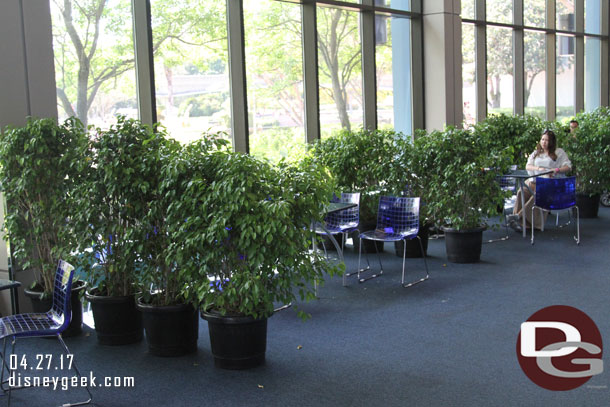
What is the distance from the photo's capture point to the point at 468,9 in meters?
12.3

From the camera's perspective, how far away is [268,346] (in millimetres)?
5145

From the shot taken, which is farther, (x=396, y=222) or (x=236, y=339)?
(x=396, y=222)

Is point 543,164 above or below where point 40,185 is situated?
below

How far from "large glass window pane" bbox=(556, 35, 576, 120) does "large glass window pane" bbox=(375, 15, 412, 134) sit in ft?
18.7

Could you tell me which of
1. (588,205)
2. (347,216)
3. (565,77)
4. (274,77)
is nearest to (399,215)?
(347,216)

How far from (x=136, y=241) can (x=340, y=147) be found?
3.80 meters

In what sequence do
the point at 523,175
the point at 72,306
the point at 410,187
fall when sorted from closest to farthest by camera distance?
the point at 72,306, the point at 410,187, the point at 523,175

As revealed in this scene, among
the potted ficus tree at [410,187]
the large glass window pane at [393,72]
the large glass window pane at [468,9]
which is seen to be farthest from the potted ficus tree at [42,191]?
the large glass window pane at [468,9]

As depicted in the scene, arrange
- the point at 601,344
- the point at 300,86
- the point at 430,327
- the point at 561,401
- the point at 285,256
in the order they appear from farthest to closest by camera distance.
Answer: the point at 300,86
the point at 430,327
the point at 601,344
the point at 285,256
the point at 561,401

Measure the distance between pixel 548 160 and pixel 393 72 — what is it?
9.88 feet

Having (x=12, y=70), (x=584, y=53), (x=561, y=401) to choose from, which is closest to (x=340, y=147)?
(x=12, y=70)

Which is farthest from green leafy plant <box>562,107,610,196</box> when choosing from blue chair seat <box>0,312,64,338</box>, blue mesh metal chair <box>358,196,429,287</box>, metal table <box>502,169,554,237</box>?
blue chair seat <box>0,312,64,338</box>

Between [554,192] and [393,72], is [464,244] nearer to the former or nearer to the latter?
[554,192]

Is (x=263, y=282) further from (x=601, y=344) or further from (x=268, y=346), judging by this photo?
(x=601, y=344)
